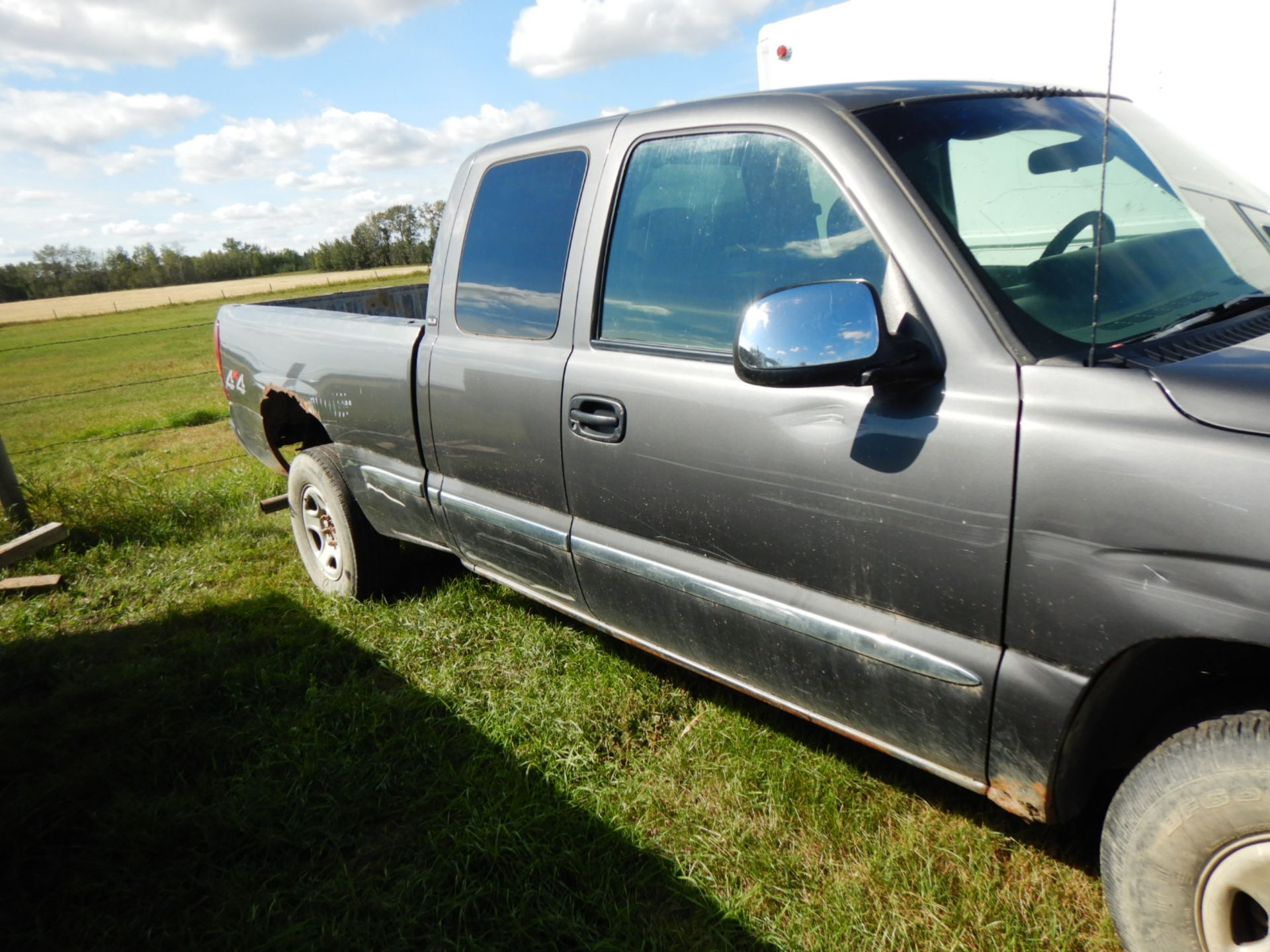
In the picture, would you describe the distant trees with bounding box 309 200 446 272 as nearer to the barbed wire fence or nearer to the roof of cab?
the barbed wire fence

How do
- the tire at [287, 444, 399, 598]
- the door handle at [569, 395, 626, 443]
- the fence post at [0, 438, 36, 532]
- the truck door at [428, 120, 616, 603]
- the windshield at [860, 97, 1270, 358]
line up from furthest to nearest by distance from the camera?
the fence post at [0, 438, 36, 532]
the tire at [287, 444, 399, 598]
the truck door at [428, 120, 616, 603]
the door handle at [569, 395, 626, 443]
the windshield at [860, 97, 1270, 358]

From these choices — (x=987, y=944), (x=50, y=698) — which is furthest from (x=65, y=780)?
(x=987, y=944)

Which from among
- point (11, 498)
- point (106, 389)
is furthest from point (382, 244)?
point (11, 498)

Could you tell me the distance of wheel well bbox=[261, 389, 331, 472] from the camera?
172 inches

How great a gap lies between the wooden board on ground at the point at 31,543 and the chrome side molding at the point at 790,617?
4029 millimetres

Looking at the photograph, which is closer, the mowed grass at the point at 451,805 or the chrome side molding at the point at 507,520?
the mowed grass at the point at 451,805

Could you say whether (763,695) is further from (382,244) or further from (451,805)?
(382,244)

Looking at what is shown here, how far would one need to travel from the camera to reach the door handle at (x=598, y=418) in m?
2.43

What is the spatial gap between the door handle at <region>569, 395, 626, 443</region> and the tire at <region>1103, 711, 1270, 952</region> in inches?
57.7

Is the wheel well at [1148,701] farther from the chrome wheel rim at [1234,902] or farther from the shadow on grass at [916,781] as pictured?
Result: the shadow on grass at [916,781]

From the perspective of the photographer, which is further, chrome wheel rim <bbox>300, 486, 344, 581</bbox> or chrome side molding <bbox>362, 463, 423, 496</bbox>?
chrome wheel rim <bbox>300, 486, 344, 581</bbox>

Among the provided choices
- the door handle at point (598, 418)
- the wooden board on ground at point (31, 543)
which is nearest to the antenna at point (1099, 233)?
the door handle at point (598, 418)

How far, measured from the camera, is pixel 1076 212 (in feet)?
7.09

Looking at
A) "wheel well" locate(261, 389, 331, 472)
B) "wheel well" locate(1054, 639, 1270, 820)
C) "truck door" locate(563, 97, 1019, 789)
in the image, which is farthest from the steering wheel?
"wheel well" locate(261, 389, 331, 472)
